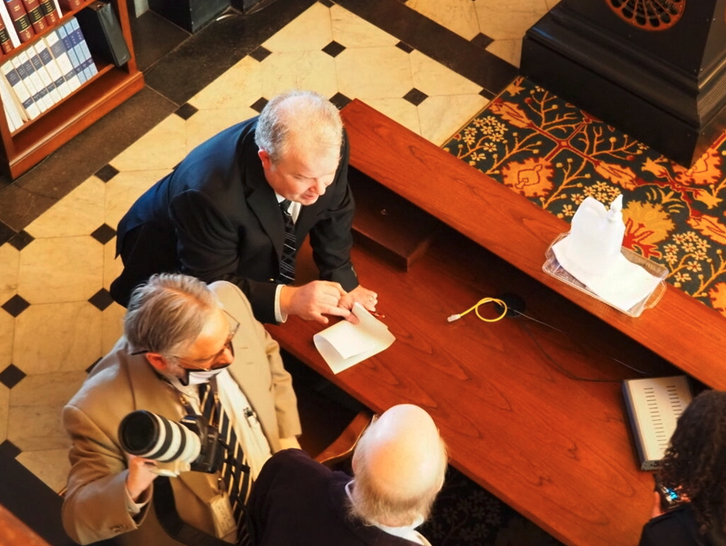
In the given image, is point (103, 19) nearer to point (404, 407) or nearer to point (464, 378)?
point (464, 378)

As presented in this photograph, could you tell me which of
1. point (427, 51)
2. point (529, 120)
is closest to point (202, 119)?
point (427, 51)

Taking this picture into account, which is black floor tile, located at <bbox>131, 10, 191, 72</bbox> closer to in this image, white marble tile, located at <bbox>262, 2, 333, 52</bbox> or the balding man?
white marble tile, located at <bbox>262, 2, 333, 52</bbox>

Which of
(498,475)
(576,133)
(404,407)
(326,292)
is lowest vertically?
(576,133)

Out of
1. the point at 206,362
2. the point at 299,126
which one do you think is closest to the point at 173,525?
the point at 206,362

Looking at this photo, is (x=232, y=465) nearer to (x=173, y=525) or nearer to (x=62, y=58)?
(x=173, y=525)

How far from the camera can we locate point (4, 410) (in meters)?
3.54

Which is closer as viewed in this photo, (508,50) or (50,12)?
(50,12)

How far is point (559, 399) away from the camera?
2.81 metres

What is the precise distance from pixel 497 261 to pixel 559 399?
54cm

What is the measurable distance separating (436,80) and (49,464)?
2574mm

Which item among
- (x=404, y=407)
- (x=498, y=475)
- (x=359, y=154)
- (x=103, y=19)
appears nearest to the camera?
(x=404, y=407)

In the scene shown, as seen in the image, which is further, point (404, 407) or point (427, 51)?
point (427, 51)

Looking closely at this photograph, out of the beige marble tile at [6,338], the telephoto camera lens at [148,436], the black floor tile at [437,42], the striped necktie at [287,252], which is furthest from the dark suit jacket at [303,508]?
the black floor tile at [437,42]

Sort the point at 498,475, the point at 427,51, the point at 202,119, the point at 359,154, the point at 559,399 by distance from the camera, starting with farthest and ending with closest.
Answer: the point at 427,51 → the point at 202,119 → the point at 359,154 → the point at 559,399 → the point at 498,475
